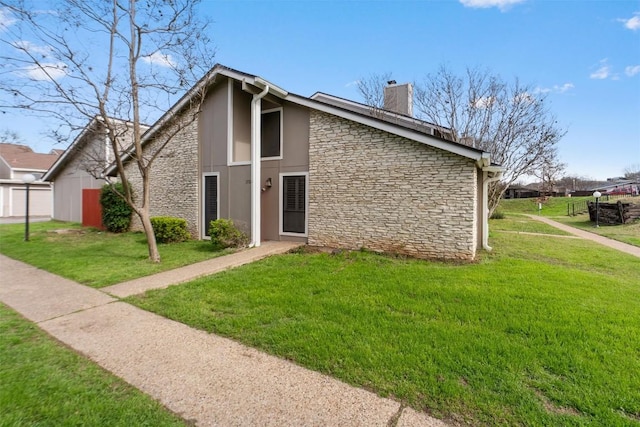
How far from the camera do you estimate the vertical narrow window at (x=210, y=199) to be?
11.5 metres

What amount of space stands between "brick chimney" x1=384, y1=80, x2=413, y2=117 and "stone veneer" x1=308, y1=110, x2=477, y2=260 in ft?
25.7

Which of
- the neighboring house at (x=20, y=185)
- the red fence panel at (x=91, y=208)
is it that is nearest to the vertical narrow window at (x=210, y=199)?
the red fence panel at (x=91, y=208)

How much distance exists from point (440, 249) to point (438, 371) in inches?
211

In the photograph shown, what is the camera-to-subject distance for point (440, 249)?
7852 millimetres

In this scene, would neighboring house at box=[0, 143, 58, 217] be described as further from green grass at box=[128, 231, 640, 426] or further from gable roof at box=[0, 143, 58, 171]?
green grass at box=[128, 231, 640, 426]

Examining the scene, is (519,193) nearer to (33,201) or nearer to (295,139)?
(295,139)

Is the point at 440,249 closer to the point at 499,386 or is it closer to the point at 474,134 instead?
the point at 499,386

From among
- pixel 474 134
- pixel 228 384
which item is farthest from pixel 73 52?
pixel 474 134

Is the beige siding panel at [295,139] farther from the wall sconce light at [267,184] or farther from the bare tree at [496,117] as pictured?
the bare tree at [496,117]

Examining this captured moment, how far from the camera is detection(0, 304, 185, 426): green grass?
232cm

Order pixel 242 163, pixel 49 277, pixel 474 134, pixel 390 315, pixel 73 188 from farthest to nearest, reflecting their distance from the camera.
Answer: pixel 73 188 → pixel 474 134 → pixel 242 163 → pixel 49 277 → pixel 390 315

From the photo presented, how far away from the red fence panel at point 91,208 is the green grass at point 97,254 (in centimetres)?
292

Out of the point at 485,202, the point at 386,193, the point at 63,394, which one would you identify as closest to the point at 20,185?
the point at 386,193

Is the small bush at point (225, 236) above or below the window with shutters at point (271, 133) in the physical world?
below
